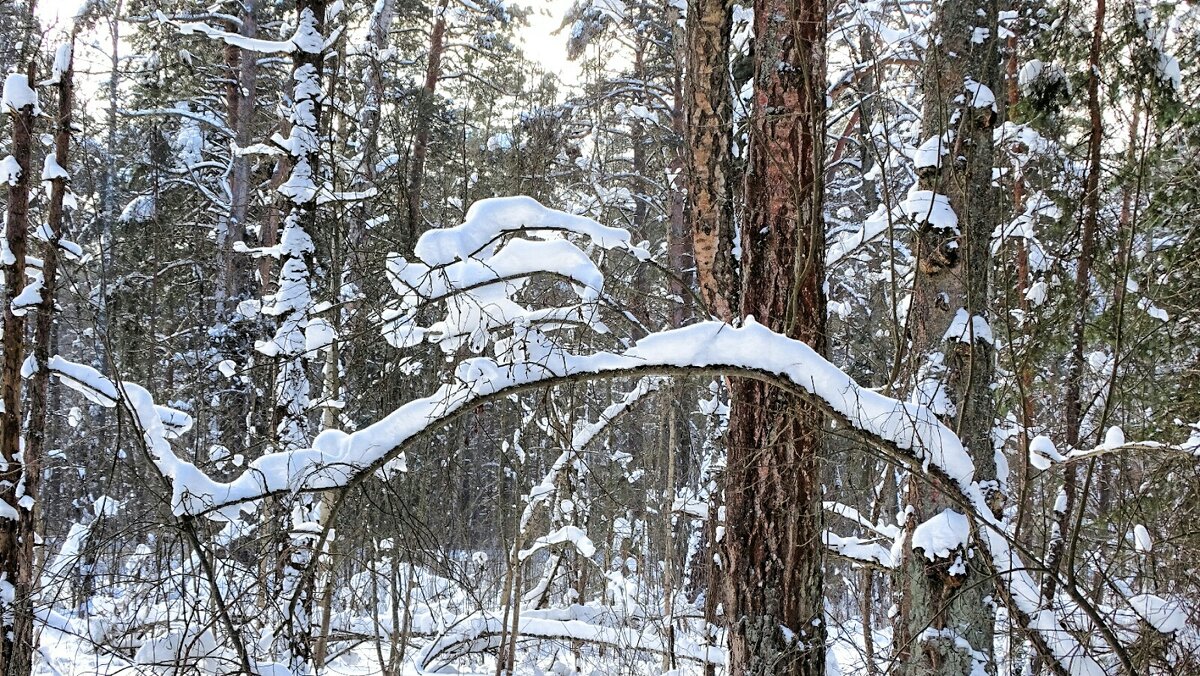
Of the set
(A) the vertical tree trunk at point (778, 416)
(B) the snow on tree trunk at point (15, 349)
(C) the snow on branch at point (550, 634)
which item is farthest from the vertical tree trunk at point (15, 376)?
(A) the vertical tree trunk at point (778, 416)

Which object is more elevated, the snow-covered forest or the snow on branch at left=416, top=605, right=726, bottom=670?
the snow-covered forest

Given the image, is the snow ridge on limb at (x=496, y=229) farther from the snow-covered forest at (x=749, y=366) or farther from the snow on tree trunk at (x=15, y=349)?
the snow on tree trunk at (x=15, y=349)

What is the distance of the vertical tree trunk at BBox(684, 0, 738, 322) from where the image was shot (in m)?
4.59

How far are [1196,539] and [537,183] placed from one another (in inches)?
221

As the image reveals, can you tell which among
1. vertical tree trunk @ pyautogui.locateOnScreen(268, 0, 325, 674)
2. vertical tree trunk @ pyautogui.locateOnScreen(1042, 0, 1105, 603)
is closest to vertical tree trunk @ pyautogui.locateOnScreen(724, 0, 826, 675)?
vertical tree trunk @ pyautogui.locateOnScreen(1042, 0, 1105, 603)

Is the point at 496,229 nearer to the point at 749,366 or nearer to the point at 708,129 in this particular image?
the point at 749,366

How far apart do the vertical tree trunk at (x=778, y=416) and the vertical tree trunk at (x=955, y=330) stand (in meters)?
0.75

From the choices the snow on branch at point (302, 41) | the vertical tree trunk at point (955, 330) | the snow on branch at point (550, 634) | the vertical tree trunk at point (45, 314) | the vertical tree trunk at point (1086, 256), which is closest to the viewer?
the vertical tree trunk at point (1086, 256)

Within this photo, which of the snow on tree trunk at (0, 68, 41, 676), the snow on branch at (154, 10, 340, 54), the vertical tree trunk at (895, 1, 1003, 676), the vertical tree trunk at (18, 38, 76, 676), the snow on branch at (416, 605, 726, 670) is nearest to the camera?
the vertical tree trunk at (895, 1, 1003, 676)

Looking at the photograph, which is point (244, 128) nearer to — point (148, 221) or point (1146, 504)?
point (148, 221)

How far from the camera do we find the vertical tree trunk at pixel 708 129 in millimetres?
4594

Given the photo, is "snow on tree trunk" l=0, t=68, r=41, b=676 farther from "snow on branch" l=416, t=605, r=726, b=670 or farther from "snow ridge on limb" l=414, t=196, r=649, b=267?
"snow ridge on limb" l=414, t=196, r=649, b=267

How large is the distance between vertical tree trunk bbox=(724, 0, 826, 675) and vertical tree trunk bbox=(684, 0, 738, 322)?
0.70m

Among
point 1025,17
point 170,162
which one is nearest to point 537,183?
point 1025,17
